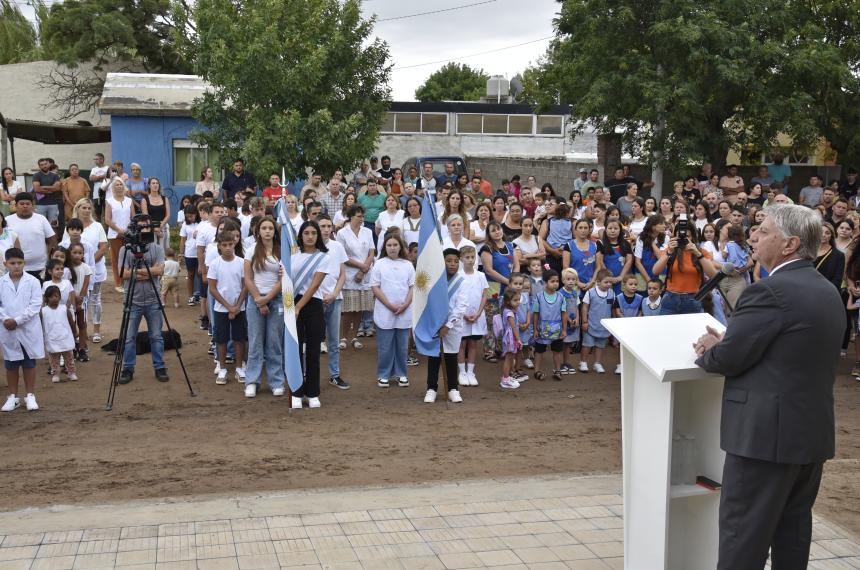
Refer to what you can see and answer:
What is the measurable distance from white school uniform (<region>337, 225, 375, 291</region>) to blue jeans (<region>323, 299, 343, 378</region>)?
1.43 meters

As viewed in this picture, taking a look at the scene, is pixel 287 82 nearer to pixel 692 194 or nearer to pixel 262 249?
pixel 692 194

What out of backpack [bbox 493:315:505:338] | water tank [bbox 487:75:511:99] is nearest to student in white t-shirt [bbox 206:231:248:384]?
backpack [bbox 493:315:505:338]

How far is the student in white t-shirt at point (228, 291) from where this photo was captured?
10812mm

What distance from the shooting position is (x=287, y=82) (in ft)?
66.6

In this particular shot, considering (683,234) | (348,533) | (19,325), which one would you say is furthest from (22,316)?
(683,234)

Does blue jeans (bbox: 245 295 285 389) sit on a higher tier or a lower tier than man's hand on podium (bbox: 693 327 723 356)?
lower

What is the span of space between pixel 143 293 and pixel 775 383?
25.9 feet

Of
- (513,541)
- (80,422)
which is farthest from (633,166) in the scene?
(513,541)

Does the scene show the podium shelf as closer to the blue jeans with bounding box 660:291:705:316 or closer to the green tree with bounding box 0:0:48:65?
the blue jeans with bounding box 660:291:705:316

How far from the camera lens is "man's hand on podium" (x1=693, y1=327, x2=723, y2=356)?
466 cm

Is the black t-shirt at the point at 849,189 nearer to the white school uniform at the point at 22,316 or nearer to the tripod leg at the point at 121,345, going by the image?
the tripod leg at the point at 121,345

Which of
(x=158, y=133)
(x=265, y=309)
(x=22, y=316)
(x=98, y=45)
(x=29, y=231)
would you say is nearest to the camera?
(x=22, y=316)

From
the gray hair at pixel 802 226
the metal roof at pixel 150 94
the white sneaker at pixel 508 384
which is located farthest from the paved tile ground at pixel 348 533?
the metal roof at pixel 150 94

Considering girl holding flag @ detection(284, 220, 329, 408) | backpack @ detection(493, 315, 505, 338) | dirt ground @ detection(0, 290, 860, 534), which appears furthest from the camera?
backpack @ detection(493, 315, 505, 338)
